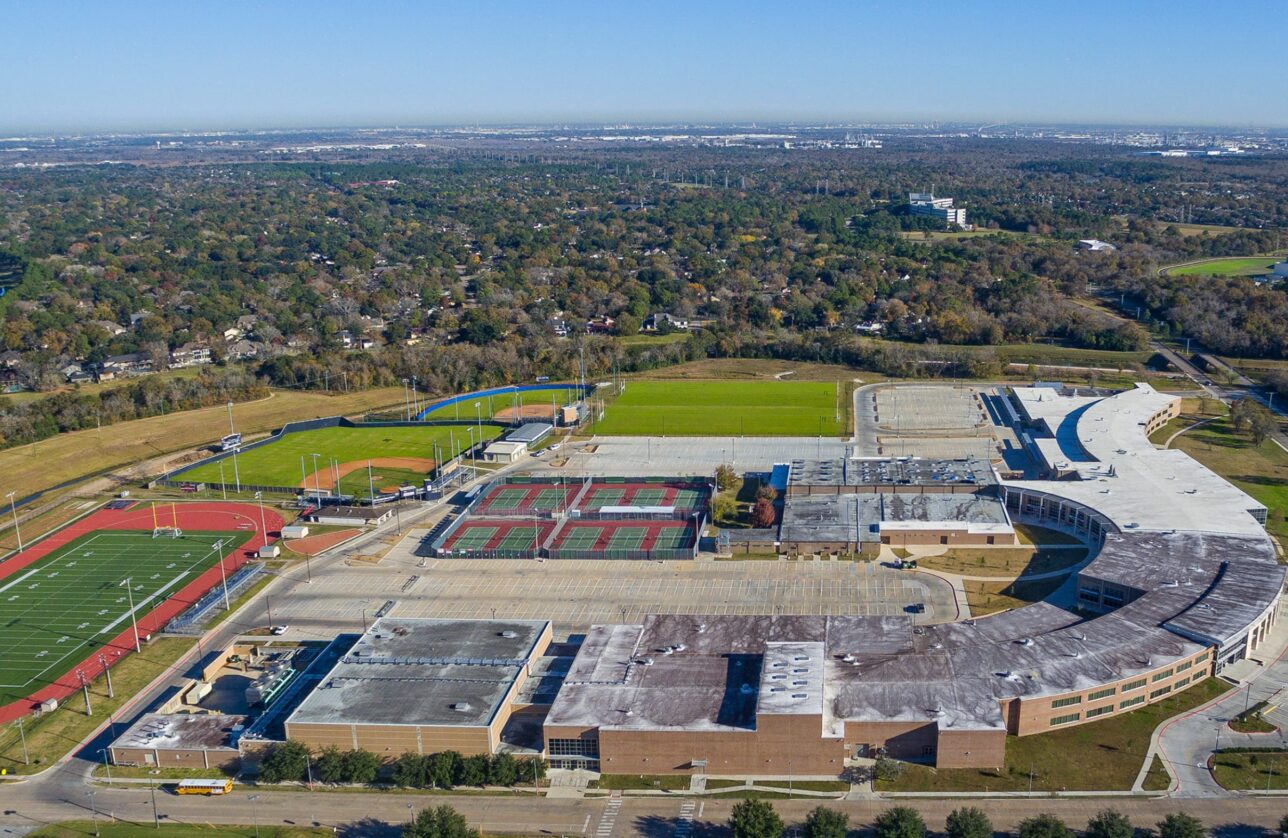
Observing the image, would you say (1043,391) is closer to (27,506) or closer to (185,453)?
(185,453)

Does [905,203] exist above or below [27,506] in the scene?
above

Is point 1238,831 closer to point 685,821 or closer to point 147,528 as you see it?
point 685,821

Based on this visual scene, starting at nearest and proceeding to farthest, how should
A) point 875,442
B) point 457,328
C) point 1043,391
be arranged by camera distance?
point 875,442
point 1043,391
point 457,328

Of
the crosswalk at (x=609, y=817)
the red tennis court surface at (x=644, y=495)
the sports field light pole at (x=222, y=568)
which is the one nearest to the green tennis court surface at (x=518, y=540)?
the red tennis court surface at (x=644, y=495)

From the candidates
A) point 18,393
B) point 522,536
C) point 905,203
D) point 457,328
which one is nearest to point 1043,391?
point 522,536

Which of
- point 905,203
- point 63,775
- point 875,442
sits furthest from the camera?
point 905,203

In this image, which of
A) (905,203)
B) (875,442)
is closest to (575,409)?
(875,442)

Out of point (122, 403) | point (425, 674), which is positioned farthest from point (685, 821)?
point (122, 403)

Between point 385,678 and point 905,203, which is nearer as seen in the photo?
point 385,678

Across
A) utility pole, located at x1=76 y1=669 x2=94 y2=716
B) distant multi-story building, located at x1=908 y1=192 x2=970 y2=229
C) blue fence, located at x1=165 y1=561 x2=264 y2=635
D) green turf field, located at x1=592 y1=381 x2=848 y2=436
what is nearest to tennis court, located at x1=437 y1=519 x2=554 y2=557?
blue fence, located at x1=165 y1=561 x2=264 y2=635
